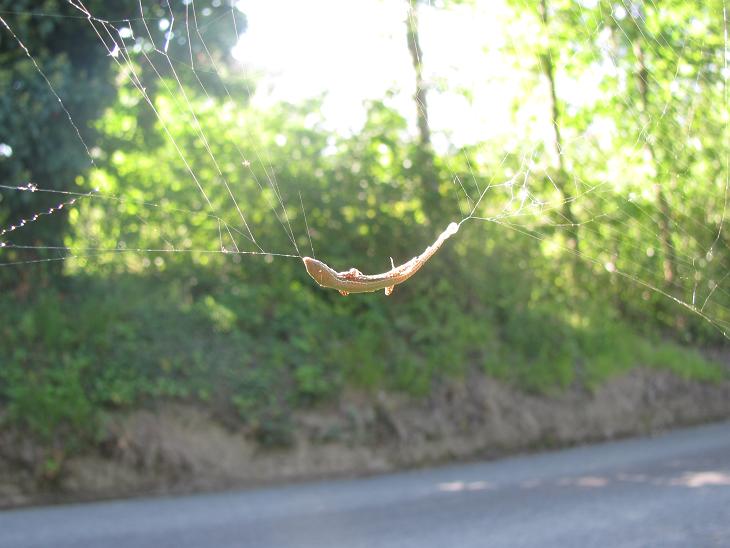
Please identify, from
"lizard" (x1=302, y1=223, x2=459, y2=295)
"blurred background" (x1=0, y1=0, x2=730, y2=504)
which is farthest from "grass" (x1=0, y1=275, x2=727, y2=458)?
"lizard" (x1=302, y1=223, x2=459, y2=295)

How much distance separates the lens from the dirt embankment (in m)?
9.62

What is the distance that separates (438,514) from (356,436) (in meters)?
3.09

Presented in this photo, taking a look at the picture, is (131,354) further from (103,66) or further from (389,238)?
(389,238)

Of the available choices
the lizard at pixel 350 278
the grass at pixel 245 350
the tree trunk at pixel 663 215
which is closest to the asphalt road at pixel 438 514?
the grass at pixel 245 350

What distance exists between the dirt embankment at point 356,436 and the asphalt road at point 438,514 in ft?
1.56

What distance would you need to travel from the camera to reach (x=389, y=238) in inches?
563

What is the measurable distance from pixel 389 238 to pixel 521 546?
24.9 feet

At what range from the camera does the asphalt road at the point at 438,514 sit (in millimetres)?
7543

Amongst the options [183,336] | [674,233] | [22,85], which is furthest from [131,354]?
[674,233]

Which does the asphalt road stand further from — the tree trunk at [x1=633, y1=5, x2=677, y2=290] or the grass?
the tree trunk at [x1=633, y1=5, x2=677, y2=290]

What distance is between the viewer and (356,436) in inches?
456

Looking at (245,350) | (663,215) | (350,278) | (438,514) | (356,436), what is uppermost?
(663,215)

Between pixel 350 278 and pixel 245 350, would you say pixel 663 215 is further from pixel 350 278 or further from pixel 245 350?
pixel 350 278

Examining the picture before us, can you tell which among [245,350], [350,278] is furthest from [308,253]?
[350,278]
